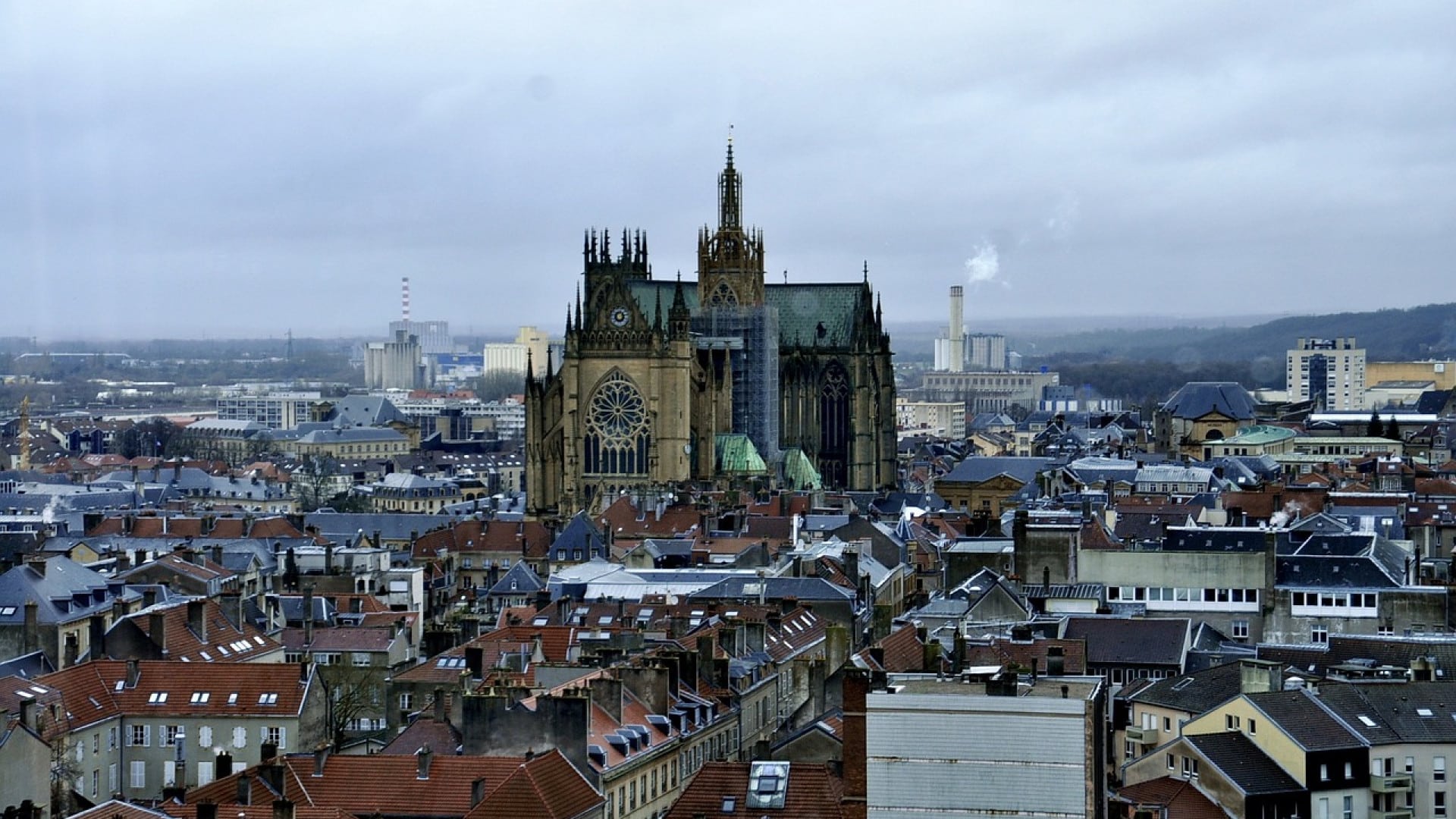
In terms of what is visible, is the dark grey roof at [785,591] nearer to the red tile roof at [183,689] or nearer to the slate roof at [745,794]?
the red tile roof at [183,689]

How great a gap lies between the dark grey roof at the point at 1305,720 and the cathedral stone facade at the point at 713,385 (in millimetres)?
84853

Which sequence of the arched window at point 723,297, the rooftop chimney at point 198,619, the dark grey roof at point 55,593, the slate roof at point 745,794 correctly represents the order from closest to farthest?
the slate roof at point 745,794
the rooftop chimney at point 198,619
the dark grey roof at point 55,593
the arched window at point 723,297

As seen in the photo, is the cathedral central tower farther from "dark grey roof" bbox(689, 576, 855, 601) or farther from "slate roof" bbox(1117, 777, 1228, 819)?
"slate roof" bbox(1117, 777, 1228, 819)

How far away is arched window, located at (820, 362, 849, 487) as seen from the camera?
178000 millimetres

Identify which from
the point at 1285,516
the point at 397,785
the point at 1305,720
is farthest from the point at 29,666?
the point at 1285,516

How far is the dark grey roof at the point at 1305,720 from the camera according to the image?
5834cm

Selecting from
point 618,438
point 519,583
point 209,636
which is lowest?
point 519,583

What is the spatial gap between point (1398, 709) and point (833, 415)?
118196mm

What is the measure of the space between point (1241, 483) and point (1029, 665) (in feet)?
280

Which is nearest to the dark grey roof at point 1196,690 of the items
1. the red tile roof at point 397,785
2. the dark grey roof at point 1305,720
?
the dark grey roof at point 1305,720

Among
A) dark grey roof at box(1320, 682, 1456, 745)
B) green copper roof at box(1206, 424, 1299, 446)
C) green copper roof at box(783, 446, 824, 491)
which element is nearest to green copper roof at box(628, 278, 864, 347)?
green copper roof at box(783, 446, 824, 491)

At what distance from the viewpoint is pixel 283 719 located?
69.9 m

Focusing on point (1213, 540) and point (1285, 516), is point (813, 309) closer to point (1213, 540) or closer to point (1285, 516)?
point (1285, 516)

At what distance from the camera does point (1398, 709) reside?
61344mm
